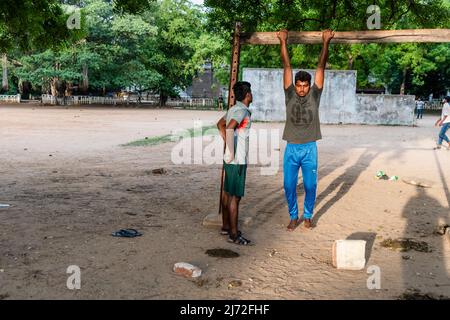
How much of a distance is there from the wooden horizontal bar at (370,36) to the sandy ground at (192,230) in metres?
2.48

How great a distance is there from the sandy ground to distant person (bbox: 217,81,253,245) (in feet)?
1.39

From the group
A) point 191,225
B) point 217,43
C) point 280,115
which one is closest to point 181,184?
point 191,225

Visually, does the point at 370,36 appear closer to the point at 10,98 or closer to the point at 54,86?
the point at 54,86

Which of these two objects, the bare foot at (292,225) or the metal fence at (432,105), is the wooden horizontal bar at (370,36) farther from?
the metal fence at (432,105)

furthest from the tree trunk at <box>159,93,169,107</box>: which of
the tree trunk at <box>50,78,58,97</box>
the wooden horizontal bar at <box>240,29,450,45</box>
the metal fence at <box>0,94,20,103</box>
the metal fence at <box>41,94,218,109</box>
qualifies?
the wooden horizontal bar at <box>240,29,450,45</box>

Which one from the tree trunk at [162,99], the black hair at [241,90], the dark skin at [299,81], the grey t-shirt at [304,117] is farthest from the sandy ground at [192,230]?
the tree trunk at [162,99]

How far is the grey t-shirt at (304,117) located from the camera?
5.62 m

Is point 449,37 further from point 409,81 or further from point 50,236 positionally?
point 409,81

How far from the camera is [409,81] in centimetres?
4612

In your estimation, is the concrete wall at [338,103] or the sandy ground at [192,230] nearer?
the sandy ground at [192,230]

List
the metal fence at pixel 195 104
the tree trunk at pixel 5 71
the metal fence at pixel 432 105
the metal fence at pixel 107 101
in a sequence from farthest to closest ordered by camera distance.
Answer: the metal fence at pixel 195 104 → the metal fence at pixel 432 105 → the metal fence at pixel 107 101 → the tree trunk at pixel 5 71

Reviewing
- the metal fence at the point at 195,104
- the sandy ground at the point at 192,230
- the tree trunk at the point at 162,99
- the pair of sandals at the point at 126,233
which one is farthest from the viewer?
the tree trunk at the point at 162,99
